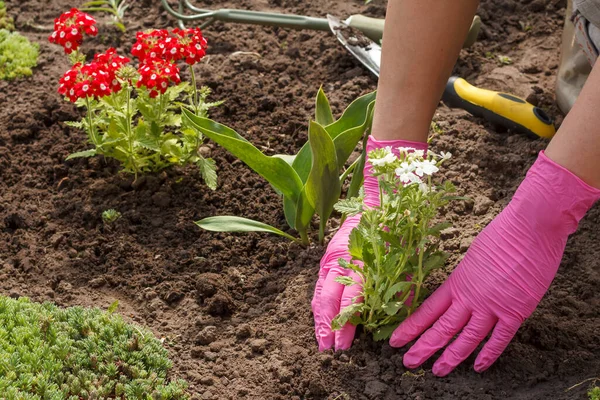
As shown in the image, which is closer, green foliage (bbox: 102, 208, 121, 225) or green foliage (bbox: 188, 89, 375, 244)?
green foliage (bbox: 188, 89, 375, 244)

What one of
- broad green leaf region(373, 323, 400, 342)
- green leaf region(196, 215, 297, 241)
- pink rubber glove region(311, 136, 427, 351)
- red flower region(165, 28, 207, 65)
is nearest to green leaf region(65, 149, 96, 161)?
red flower region(165, 28, 207, 65)

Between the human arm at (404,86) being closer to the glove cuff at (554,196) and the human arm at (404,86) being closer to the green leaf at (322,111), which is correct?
the green leaf at (322,111)

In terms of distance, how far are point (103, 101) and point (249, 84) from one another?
0.86 m

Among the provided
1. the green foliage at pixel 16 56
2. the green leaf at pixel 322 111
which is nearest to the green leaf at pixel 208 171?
the green leaf at pixel 322 111

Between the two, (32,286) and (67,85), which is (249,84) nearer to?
(67,85)

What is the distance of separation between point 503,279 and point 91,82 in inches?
64.5

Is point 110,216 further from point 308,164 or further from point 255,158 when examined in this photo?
point 308,164

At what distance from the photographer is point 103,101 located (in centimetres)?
317

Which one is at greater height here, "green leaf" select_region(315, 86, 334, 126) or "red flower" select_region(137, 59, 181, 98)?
"red flower" select_region(137, 59, 181, 98)

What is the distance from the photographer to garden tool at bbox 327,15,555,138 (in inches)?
134

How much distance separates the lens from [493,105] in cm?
350

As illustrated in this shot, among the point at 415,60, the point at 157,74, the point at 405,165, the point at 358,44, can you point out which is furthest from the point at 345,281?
the point at 358,44

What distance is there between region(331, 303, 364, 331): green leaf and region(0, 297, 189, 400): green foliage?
1.65ft

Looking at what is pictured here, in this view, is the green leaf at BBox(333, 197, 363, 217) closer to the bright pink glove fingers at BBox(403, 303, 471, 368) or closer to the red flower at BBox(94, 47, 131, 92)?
the bright pink glove fingers at BBox(403, 303, 471, 368)
